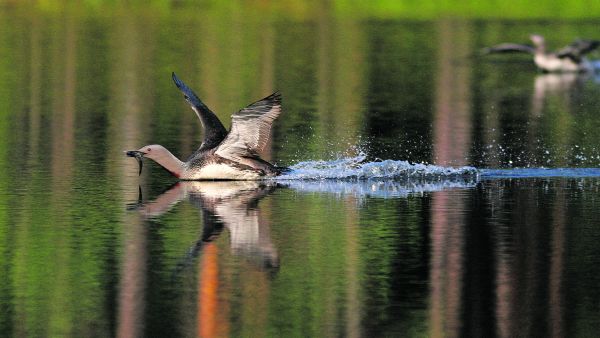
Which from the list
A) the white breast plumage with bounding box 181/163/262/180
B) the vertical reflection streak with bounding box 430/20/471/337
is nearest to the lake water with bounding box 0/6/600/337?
the vertical reflection streak with bounding box 430/20/471/337

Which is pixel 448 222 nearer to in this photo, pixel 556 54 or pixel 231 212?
pixel 231 212

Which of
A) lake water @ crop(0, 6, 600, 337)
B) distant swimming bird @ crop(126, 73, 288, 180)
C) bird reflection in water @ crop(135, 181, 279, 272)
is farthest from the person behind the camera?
distant swimming bird @ crop(126, 73, 288, 180)

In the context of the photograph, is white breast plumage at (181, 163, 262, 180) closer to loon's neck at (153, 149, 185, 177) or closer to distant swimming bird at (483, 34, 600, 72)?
loon's neck at (153, 149, 185, 177)

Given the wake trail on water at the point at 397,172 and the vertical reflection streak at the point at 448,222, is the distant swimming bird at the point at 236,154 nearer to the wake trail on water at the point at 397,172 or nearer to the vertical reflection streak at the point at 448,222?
the wake trail on water at the point at 397,172

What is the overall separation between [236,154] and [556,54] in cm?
2236

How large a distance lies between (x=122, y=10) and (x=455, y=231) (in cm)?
5068

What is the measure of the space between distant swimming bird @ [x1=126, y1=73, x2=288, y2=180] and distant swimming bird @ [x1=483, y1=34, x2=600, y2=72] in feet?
69.7

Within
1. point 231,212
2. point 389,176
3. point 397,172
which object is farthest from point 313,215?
point 397,172

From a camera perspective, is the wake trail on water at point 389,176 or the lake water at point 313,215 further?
the wake trail on water at point 389,176

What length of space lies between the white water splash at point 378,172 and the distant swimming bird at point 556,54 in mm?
20319

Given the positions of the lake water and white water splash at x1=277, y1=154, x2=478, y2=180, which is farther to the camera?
white water splash at x1=277, y1=154, x2=478, y2=180

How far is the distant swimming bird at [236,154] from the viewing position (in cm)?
1802

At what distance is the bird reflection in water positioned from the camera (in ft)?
45.4

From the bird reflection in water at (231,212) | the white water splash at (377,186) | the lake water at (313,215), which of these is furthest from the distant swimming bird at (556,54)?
the bird reflection in water at (231,212)
